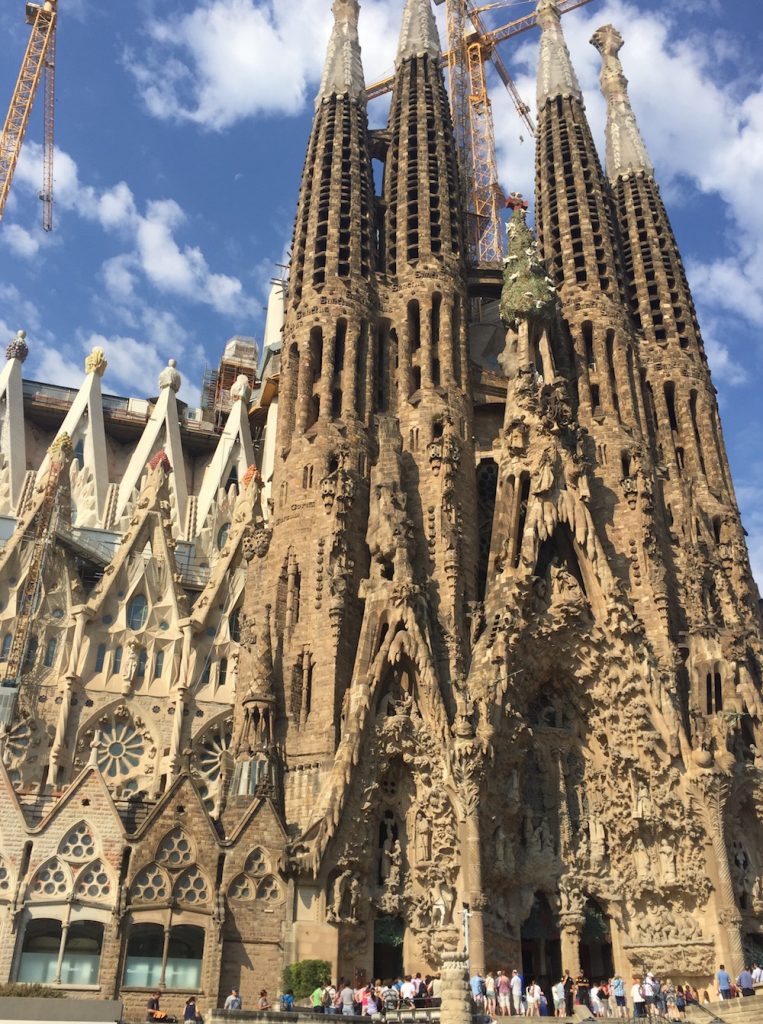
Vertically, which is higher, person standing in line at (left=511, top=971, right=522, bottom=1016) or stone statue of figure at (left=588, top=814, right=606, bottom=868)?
stone statue of figure at (left=588, top=814, right=606, bottom=868)

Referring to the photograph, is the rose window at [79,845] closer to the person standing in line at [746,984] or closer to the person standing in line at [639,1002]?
the person standing in line at [639,1002]

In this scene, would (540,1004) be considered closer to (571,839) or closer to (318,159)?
(571,839)

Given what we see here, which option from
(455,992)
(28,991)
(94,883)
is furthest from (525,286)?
(28,991)

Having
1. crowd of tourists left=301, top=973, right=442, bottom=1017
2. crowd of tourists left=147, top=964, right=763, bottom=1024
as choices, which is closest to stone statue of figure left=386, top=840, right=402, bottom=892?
crowd of tourists left=147, top=964, right=763, bottom=1024

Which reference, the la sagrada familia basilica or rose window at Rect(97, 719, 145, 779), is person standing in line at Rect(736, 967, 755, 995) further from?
rose window at Rect(97, 719, 145, 779)

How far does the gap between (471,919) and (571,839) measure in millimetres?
5356

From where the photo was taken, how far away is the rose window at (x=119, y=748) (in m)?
32.2

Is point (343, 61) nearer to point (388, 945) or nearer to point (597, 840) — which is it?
point (597, 840)

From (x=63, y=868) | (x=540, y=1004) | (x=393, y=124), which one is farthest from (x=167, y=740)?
(x=393, y=124)

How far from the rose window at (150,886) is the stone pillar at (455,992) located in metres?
8.24

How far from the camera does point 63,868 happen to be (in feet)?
74.8

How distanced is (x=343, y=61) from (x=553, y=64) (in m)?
11.7

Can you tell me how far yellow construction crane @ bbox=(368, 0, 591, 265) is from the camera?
56.4 metres

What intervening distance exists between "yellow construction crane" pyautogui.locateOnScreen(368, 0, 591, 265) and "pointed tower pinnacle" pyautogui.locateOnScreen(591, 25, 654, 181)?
6.63 meters
